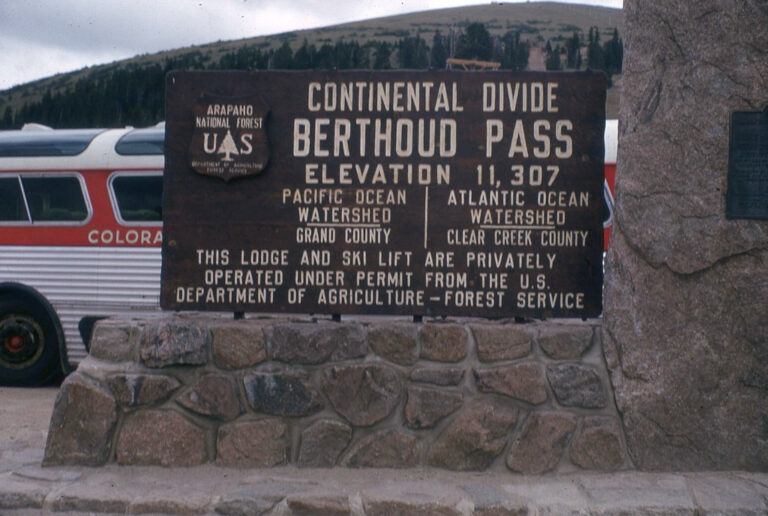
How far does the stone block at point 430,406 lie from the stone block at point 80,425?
173 cm

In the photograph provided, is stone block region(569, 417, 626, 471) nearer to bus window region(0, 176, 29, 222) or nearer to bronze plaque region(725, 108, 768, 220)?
bronze plaque region(725, 108, 768, 220)

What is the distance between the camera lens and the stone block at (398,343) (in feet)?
14.8

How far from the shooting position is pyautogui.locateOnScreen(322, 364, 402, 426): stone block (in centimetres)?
449

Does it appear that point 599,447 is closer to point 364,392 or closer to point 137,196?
point 364,392

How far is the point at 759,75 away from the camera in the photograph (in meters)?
4.35

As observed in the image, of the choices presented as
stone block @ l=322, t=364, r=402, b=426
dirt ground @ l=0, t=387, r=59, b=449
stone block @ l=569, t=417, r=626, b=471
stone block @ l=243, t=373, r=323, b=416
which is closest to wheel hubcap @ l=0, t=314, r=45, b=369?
dirt ground @ l=0, t=387, r=59, b=449

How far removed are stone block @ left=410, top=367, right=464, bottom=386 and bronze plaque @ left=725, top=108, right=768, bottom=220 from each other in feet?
5.71

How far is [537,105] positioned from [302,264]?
1.70 meters

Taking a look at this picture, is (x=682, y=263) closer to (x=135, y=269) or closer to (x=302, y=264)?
(x=302, y=264)

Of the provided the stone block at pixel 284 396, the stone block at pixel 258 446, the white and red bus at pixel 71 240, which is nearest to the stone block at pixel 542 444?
the stone block at pixel 284 396

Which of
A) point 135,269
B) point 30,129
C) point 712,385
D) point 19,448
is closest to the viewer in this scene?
point 712,385

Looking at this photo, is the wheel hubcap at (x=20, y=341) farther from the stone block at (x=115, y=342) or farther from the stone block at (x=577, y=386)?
the stone block at (x=577, y=386)

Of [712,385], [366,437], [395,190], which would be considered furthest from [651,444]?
[395,190]

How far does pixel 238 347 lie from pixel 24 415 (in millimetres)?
2870
